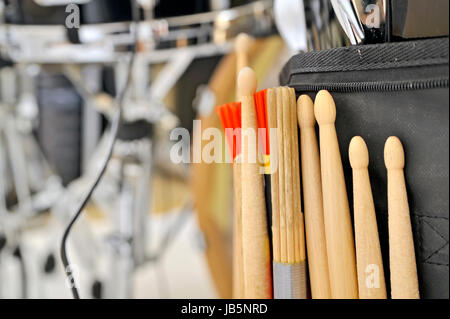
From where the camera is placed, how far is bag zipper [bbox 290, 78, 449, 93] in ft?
0.72

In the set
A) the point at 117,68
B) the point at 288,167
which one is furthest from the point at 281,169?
the point at 117,68

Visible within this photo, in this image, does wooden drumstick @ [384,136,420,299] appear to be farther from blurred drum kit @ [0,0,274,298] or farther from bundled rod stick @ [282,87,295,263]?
blurred drum kit @ [0,0,274,298]

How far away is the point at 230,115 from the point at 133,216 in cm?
44

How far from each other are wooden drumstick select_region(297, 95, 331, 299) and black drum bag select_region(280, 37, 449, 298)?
0.08 ft

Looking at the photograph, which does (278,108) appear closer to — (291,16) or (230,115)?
(230,115)

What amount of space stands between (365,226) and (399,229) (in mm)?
18

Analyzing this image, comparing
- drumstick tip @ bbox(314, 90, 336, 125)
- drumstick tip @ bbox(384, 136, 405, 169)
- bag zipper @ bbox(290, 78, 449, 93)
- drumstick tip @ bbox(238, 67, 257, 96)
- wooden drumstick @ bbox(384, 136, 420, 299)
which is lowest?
wooden drumstick @ bbox(384, 136, 420, 299)

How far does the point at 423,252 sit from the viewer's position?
23cm

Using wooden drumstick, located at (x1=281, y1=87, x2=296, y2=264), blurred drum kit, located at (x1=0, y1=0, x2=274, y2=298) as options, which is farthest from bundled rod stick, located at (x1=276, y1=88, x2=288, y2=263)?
blurred drum kit, located at (x1=0, y1=0, x2=274, y2=298)

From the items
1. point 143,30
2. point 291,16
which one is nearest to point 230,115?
point 291,16

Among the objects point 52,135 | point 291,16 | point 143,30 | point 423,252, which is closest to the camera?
point 423,252

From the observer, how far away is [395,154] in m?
0.22

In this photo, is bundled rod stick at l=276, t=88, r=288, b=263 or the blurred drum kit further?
the blurred drum kit

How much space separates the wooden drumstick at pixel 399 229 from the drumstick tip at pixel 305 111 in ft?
0.15
